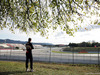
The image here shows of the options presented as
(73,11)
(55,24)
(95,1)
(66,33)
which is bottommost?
(66,33)

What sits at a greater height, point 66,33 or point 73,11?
point 73,11

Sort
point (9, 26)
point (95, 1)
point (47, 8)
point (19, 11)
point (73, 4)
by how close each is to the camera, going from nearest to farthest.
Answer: point (95, 1), point (73, 4), point (47, 8), point (19, 11), point (9, 26)

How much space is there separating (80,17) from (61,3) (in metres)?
1.35

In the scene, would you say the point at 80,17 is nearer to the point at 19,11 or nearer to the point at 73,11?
the point at 73,11

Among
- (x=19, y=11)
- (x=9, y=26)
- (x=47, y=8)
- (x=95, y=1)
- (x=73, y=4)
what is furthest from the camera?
(x=9, y=26)

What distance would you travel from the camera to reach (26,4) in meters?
7.43

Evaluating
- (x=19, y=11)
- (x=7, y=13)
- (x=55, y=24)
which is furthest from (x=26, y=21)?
(x=55, y=24)

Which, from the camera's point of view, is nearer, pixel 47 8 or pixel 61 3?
pixel 61 3

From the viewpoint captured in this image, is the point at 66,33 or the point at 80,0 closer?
the point at 80,0

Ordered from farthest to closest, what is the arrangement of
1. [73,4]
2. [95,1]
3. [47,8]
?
[47,8]
[73,4]
[95,1]

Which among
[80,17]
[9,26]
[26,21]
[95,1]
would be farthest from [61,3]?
[9,26]

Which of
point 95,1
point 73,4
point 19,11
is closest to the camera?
point 95,1

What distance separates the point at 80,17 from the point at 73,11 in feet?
1.79

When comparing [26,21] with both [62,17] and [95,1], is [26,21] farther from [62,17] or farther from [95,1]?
[95,1]
